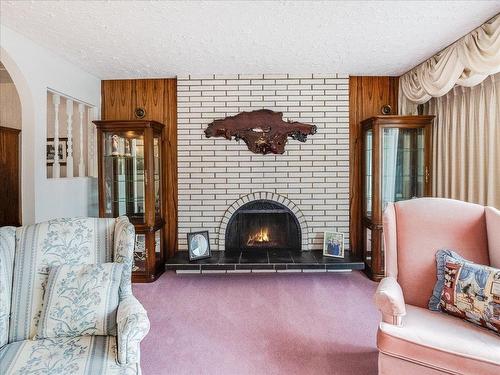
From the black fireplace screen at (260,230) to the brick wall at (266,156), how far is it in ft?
0.59

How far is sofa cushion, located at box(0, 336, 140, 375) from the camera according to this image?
4.56 feet

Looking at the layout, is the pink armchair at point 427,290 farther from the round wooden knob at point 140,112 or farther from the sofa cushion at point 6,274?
the round wooden knob at point 140,112

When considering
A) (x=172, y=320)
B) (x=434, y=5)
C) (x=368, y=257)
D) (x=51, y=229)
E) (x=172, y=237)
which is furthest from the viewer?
(x=172, y=237)

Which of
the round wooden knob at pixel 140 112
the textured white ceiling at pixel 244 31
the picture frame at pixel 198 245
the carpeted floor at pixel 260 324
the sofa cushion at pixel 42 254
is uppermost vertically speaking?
the textured white ceiling at pixel 244 31

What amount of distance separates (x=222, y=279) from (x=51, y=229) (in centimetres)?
205

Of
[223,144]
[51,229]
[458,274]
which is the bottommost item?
[458,274]

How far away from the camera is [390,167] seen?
3.62 m

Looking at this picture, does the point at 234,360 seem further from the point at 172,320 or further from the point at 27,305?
the point at 27,305

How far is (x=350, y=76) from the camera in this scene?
Result: 390cm

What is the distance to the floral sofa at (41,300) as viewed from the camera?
1.44 m

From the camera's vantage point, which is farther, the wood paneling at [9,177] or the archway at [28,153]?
the wood paneling at [9,177]

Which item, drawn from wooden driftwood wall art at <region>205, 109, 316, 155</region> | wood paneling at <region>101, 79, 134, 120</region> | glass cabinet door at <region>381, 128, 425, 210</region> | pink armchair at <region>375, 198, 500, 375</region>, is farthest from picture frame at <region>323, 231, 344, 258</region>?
wood paneling at <region>101, 79, 134, 120</region>

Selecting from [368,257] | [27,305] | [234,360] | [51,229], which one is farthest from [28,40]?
[368,257]

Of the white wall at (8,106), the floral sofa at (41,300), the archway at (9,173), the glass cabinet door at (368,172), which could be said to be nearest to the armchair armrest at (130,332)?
the floral sofa at (41,300)
